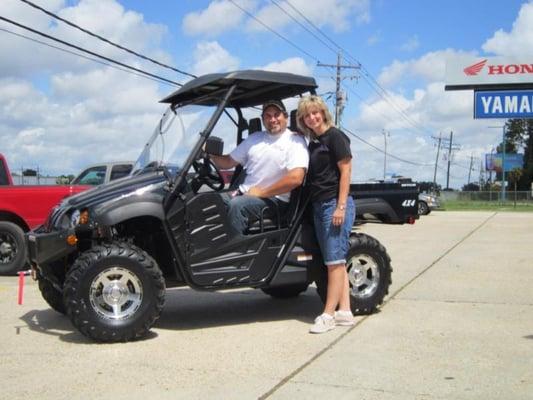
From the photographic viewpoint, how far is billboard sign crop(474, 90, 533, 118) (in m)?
35.1

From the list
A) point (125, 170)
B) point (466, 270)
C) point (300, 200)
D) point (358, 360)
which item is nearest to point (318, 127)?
point (300, 200)

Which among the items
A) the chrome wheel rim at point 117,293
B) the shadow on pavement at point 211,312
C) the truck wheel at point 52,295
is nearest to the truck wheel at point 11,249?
the shadow on pavement at point 211,312

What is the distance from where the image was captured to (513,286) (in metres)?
8.59

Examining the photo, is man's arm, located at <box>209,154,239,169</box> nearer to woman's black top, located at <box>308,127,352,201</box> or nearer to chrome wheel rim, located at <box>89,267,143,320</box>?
woman's black top, located at <box>308,127,352,201</box>

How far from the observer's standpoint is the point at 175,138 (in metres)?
6.39

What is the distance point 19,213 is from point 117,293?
5516 mm

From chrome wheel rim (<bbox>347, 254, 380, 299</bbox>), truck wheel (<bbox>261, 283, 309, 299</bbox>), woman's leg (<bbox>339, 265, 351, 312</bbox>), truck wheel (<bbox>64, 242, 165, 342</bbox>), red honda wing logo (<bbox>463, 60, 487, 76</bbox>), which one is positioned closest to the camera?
truck wheel (<bbox>64, 242, 165, 342</bbox>)

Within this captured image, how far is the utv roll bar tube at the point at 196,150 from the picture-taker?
19.1ft

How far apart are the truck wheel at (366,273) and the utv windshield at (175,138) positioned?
1864 millimetres

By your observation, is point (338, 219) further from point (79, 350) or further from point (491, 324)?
point (79, 350)

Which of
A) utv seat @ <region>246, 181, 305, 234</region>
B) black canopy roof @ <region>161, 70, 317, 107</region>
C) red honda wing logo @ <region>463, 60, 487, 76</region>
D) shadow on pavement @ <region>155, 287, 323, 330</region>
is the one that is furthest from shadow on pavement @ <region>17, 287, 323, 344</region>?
red honda wing logo @ <region>463, 60, 487, 76</region>

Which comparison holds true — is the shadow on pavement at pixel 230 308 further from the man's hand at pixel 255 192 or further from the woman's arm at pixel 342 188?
the man's hand at pixel 255 192

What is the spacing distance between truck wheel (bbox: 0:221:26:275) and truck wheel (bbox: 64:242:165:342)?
5.17m

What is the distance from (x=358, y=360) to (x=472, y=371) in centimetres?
83
